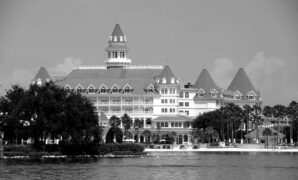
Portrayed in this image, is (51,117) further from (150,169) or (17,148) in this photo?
(150,169)

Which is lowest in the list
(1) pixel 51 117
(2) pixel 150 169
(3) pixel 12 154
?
(2) pixel 150 169

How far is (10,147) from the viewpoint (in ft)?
488

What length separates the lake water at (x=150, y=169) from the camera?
11306 cm

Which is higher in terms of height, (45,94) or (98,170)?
(45,94)

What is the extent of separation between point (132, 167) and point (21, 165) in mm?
11766

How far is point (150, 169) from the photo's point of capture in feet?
411

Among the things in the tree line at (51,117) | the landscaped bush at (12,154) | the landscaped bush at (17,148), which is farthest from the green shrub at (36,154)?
the tree line at (51,117)

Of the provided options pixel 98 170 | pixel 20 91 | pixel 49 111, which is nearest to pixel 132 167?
pixel 98 170

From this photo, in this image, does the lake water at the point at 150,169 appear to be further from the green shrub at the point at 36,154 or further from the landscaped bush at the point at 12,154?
the landscaped bush at the point at 12,154

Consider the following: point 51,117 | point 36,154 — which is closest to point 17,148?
point 36,154

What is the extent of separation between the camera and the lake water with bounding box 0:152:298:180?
113062 millimetres

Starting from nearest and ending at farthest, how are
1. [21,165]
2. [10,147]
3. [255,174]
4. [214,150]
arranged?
[255,174], [21,165], [10,147], [214,150]

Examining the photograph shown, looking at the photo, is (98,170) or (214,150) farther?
(214,150)

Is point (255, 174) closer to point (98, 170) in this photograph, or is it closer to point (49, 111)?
point (98, 170)
